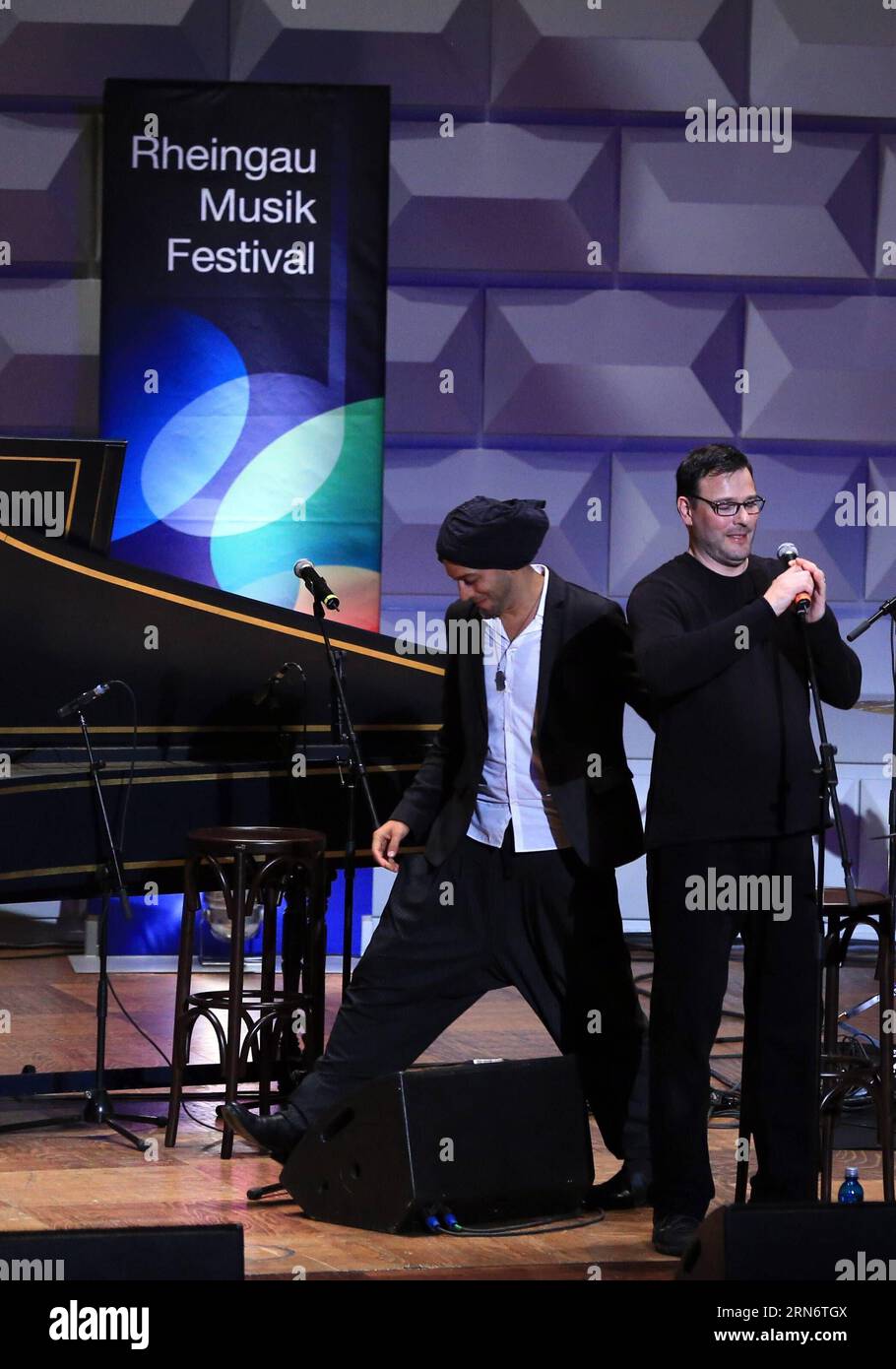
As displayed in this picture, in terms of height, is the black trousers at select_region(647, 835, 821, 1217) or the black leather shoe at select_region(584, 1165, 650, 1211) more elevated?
the black trousers at select_region(647, 835, 821, 1217)

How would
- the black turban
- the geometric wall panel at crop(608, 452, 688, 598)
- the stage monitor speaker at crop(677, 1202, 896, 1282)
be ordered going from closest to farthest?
1. the stage monitor speaker at crop(677, 1202, 896, 1282)
2. the black turban
3. the geometric wall panel at crop(608, 452, 688, 598)

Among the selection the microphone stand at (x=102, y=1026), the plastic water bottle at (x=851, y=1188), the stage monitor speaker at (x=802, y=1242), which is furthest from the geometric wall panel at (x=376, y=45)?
the stage monitor speaker at (x=802, y=1242)

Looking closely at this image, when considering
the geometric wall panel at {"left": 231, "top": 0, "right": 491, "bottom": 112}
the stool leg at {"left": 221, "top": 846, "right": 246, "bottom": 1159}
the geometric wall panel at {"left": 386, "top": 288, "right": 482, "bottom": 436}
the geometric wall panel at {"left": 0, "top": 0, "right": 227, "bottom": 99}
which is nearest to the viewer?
the stool leg at {"left": 221, "top": 846, "right": 246, "bottom": 1159}

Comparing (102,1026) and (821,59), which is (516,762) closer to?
(102,1026)

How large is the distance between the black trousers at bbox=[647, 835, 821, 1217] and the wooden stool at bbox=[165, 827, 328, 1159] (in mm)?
1153

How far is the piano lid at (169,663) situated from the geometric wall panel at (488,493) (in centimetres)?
181

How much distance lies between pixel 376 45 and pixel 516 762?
13.0 feet

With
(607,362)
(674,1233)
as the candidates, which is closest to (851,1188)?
(674,1233)

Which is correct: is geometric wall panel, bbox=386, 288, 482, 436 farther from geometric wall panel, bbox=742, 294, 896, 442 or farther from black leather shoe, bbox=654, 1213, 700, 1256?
black leather shoe, bbox=654, 1213, 700, 1256

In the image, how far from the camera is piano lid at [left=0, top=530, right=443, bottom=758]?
4.72 m

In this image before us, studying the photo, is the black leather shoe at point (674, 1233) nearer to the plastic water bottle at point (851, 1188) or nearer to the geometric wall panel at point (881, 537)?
the plastic water bottle at point (851, 1188)

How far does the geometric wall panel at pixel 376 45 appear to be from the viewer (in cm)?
665

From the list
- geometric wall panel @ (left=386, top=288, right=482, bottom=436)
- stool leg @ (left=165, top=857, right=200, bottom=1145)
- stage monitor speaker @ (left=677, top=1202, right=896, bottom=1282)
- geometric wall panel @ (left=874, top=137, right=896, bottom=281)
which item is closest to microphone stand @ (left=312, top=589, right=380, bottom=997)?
stool leg @ (left=165, top=857, right=200, bottom=1145)

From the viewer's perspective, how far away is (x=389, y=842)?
3.77m
